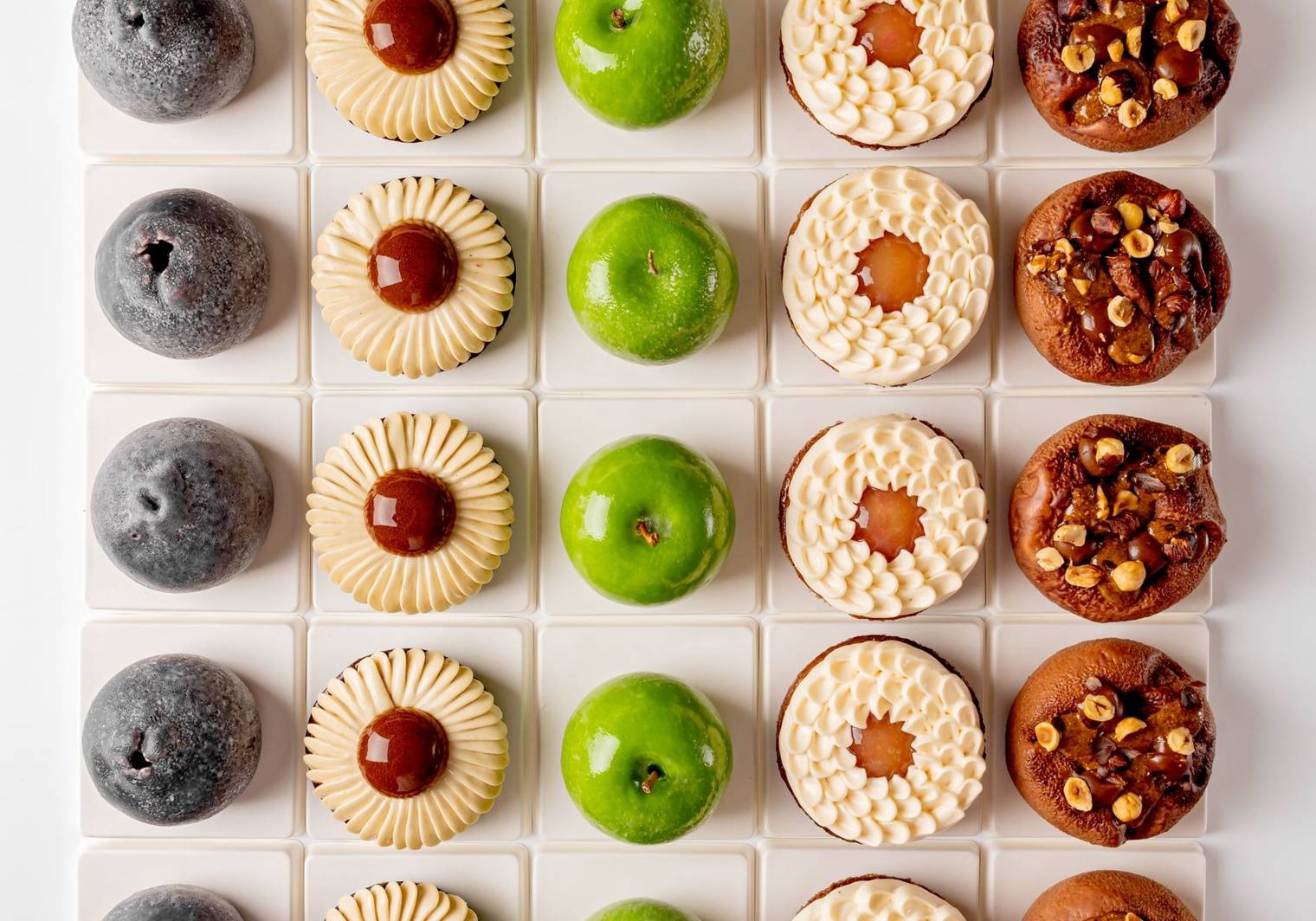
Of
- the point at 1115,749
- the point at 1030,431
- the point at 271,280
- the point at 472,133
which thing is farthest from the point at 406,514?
the point at 1115,749

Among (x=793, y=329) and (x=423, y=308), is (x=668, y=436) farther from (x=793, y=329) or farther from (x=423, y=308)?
(x=423, y=308)

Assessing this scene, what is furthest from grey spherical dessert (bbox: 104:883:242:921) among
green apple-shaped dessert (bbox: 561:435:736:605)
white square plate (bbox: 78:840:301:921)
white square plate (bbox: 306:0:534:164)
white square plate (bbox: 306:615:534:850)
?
white square plate (bbox: 306:0:534:164)

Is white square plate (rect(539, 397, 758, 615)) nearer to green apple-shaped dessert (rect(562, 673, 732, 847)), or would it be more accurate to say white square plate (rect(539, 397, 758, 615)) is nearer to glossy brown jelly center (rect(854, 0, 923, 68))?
green apple-shaped dessert (rect(562, 673, 732, 847))

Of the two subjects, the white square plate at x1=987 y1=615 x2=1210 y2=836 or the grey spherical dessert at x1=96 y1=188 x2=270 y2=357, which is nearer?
the grey spherical dessert at x1=96 y1=188 x2=270 y2=357

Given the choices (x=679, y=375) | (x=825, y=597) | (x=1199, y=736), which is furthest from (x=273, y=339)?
(x=1199, y=736)

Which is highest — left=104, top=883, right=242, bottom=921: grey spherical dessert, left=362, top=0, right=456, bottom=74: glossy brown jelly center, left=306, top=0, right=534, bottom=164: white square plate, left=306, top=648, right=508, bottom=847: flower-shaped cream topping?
left=362, top=0, right=456, bottom=74: glossy brown jelly center

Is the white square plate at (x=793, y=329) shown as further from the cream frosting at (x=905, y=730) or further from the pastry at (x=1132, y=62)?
the cream frosting at (x=905, y=730)
